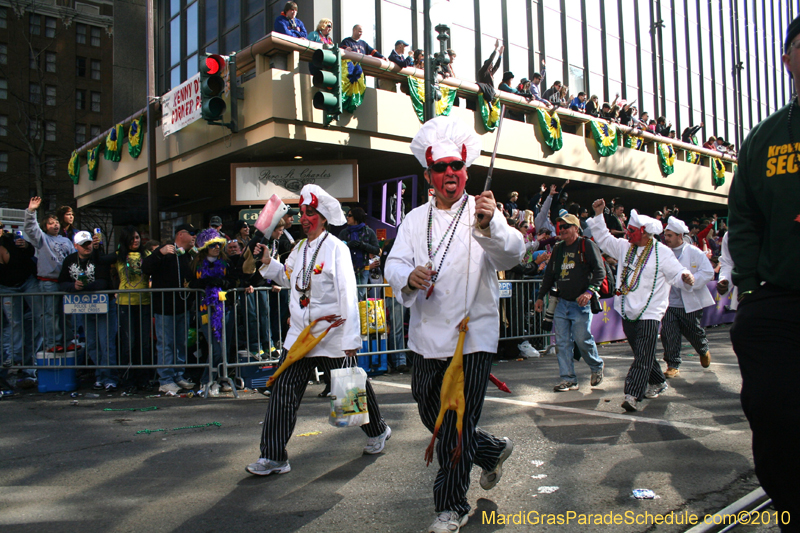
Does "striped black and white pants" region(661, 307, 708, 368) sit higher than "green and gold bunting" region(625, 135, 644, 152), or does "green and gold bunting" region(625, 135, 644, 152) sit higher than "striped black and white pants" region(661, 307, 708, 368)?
"green and gold bunting" region(625, 135, 644, 152)

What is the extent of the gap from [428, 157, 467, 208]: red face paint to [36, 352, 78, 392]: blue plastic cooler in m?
6.42

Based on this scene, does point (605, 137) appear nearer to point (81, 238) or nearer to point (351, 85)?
point (351, 85)

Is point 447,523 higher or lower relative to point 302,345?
lower

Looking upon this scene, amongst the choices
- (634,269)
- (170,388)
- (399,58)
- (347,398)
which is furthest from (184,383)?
(399,58)

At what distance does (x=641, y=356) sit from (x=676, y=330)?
6.75 ft

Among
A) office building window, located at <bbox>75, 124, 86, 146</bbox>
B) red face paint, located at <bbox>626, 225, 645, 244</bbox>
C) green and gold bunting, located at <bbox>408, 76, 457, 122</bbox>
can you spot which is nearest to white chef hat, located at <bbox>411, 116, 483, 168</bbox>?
red face paint, located at <bbox>626, 225, 645, 244</bbox>

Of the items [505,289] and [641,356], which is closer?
[641,356]

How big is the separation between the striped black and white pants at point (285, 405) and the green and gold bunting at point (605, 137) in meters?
16.8

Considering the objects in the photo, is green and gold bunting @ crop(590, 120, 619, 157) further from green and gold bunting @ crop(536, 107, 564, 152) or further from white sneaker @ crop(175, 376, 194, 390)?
white sneaker @ crop(175, 376, 194, 390)

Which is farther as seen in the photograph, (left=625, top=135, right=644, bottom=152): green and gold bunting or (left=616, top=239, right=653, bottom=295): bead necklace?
(left=625, top=135, right=644, bottom=152): green and gold bunting

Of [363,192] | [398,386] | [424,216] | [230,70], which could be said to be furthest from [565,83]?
[424,216]

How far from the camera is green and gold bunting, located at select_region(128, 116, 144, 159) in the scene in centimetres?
1750

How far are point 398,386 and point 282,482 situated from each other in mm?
4014

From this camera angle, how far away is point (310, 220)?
486 centimetres
